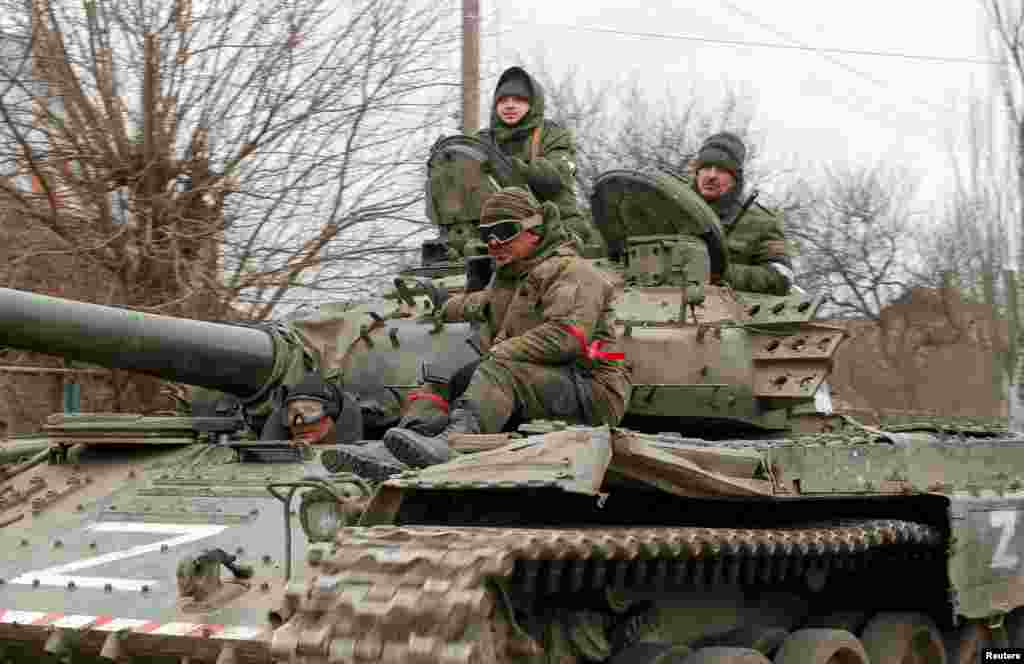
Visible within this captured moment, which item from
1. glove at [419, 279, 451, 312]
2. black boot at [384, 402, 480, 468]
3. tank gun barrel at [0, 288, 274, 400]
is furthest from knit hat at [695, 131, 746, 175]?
black boot at [384, 402, 480, 468]

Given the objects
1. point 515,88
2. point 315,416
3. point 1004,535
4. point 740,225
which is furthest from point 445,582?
point 740,225

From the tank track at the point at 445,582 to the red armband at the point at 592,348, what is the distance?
149 cm

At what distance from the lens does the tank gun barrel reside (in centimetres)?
640

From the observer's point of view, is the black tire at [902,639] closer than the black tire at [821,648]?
No

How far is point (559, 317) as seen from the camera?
6.68 m

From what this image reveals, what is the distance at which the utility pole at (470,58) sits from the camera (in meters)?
14.4

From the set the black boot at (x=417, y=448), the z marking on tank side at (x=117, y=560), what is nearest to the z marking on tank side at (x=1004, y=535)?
the black boot at (x=417, y=448)

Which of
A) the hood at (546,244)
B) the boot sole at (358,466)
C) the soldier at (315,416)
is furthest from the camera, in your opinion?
the soldier at (315,416)

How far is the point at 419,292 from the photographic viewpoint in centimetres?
848

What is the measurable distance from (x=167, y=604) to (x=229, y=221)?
7.70m

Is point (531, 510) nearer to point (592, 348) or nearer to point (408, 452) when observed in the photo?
point (408, 452)

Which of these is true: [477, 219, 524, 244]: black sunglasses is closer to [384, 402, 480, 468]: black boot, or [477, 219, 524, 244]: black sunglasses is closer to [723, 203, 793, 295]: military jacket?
[384, 402, 480, 468]: black boot

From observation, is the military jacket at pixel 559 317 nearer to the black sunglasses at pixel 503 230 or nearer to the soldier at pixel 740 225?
the black sunglasses at pixel 503 230

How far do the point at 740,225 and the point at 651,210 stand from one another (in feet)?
4.23
